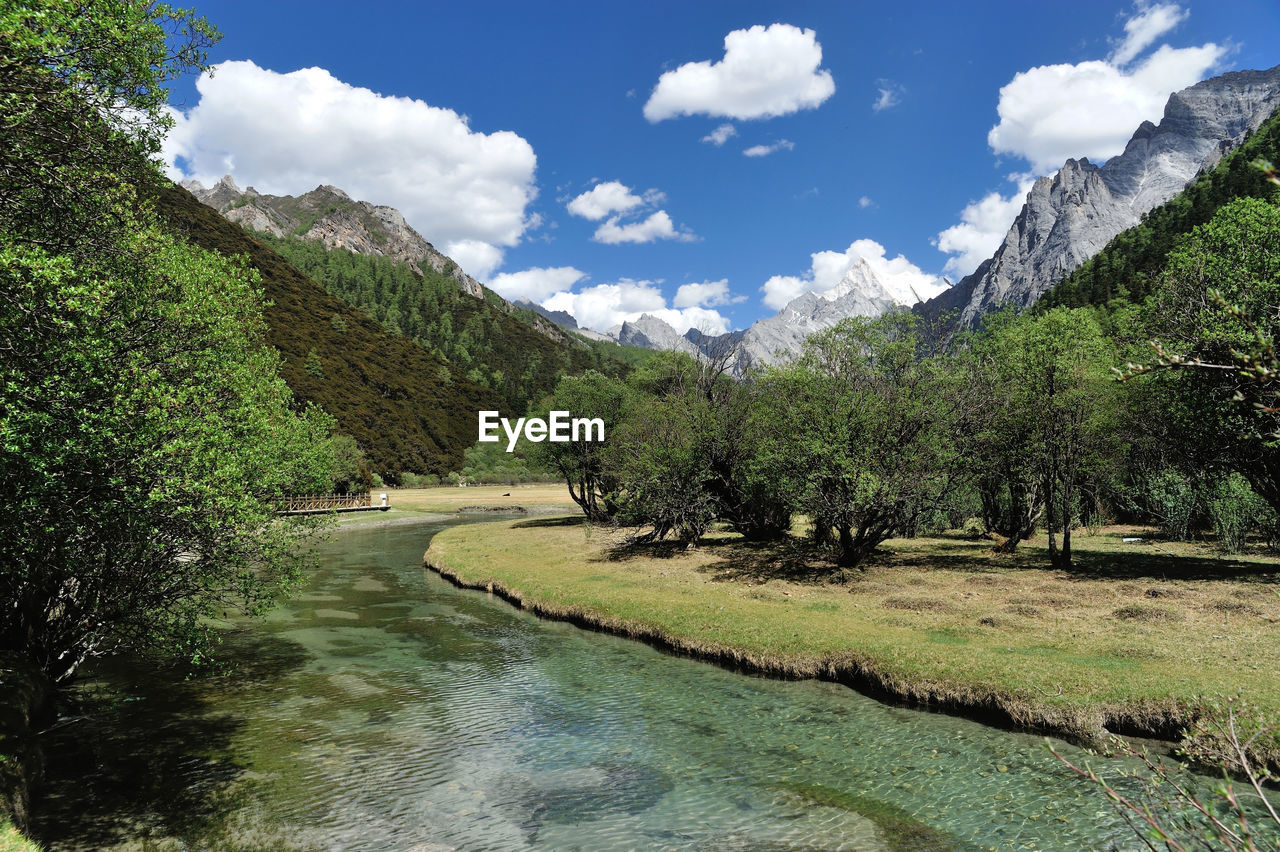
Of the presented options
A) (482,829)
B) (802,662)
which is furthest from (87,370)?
(802,662)

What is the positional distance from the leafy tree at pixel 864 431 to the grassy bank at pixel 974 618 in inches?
156

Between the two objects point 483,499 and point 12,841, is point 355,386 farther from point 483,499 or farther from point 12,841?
point 12,841

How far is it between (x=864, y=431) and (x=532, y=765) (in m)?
24.5

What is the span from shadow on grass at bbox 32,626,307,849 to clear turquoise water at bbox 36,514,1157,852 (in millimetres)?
63

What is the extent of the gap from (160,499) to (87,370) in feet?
9.22

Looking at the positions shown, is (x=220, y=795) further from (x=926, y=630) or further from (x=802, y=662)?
(x=926, y=630)

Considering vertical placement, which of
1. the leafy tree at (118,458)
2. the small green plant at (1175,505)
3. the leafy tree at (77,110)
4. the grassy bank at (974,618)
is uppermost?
the leafy tree at (77,110)

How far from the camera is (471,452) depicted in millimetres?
171125

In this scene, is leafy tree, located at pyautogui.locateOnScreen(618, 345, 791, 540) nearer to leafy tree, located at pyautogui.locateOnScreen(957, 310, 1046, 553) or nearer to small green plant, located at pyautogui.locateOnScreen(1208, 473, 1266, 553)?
leafy tree, located at pyautogui.locateOnScreen(957, 310, 1046, 553)

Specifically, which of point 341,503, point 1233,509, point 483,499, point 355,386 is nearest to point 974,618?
point 1233,509

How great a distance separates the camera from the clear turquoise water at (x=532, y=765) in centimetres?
1298

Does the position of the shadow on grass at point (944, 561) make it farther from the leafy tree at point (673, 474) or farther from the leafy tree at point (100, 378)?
the leafy tree at point (100, 378)

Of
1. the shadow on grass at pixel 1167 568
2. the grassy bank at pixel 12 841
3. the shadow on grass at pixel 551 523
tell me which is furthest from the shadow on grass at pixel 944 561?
the grassy bank at pixel 12 841

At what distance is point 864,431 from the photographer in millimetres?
34125
